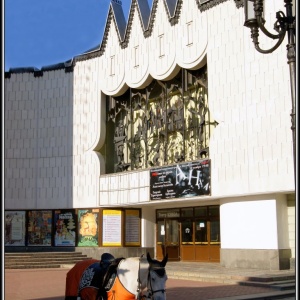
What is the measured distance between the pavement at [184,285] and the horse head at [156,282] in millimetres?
7102

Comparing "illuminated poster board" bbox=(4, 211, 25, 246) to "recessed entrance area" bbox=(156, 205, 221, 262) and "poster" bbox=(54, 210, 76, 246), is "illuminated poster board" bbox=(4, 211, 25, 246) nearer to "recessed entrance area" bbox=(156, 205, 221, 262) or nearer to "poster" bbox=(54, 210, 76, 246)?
"poster" bbox=(54, 210, 76, 246)

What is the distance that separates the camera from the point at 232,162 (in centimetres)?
2066

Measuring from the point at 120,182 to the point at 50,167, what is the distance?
490cm

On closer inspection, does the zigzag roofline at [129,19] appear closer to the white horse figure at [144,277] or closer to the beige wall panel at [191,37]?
the beige wall panel at [191,37]

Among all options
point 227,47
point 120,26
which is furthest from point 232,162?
point 120,26

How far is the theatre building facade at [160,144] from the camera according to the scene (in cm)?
1988

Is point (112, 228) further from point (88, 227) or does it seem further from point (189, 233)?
point (189, 233)

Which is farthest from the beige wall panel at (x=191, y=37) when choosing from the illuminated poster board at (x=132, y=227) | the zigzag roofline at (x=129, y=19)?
the illuminated poster board at (x=132, y=227)

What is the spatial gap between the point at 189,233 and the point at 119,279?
18.1m

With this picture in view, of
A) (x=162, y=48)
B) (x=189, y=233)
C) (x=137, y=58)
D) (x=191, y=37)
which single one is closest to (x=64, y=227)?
(x=189, y=233)

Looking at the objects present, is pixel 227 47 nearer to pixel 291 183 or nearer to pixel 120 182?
pixel 291 183

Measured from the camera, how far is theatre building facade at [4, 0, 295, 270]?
19875mm

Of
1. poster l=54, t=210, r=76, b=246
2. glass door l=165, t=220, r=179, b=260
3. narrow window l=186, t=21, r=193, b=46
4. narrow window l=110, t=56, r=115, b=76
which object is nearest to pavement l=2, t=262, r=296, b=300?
glass door l=165, t=220, r=179, b=260

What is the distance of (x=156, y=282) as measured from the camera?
6.89m
